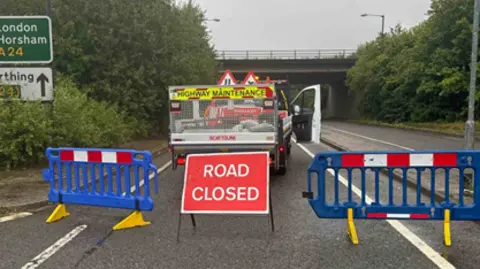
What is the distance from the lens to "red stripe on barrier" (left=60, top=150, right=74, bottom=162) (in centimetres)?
600

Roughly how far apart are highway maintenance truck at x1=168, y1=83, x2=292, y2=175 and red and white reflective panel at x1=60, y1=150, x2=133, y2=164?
2349mm

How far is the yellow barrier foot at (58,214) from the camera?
19.2 ft

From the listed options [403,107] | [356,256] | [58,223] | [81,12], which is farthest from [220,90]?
[403,107]

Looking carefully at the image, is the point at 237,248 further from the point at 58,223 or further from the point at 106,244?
the point at 58,223

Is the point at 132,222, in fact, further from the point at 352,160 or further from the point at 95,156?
the point at 352,160

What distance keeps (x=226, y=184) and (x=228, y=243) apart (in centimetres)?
78

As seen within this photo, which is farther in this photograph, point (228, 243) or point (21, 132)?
point (21, 132)

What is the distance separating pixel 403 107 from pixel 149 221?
96.9ft

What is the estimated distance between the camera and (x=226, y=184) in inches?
210

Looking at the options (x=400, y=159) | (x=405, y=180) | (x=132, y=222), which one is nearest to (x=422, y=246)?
(x=405, y=180)

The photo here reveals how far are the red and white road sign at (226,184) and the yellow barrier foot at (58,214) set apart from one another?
79.7 inches

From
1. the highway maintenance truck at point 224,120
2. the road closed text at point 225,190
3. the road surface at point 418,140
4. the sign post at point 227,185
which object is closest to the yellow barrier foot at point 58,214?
the sign post at point 227,185

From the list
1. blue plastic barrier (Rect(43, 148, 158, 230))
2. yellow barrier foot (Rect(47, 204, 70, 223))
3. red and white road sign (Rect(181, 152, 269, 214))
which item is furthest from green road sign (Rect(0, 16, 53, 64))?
red and white road sign (Rect(181, 152, 269, 214))

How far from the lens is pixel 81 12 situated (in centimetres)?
1603
